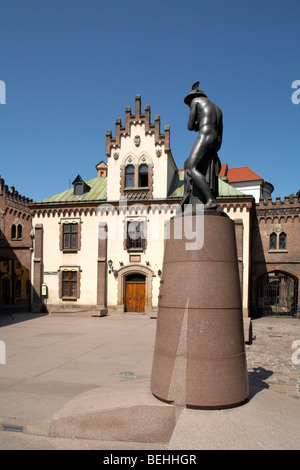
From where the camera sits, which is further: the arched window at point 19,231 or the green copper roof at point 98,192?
the arched window at point 19,231

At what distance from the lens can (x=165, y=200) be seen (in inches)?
917

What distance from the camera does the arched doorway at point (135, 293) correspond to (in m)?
23.7

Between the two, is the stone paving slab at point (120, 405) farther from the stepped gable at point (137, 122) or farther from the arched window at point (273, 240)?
the arched window at point (273, 240)

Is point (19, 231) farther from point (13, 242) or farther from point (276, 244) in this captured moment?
point (276, 244)

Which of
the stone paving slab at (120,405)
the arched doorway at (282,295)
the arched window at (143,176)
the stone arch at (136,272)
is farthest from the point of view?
the arched doorway at (282,295)

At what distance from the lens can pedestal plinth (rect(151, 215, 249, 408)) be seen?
16.3 ft

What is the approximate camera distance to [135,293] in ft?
78.1

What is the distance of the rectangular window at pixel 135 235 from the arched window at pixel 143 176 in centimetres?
279

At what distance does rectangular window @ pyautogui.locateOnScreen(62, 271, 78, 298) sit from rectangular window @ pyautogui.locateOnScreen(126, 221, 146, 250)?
449cm

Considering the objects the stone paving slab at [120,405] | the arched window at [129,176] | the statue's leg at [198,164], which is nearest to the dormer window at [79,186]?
the arched window at [129,176]

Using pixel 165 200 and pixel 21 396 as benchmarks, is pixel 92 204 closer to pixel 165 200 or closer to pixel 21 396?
pixel 165 200

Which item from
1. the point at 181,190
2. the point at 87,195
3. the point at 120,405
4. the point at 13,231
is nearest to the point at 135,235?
the point at 181,190

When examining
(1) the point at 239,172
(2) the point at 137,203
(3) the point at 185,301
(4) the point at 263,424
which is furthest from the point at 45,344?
(1) the point at 239,172

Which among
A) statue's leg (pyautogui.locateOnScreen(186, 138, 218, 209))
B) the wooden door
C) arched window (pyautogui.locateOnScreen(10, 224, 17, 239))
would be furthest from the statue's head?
arched window (pyautogui.locateOnScreen(10, 224, 17, 239))
